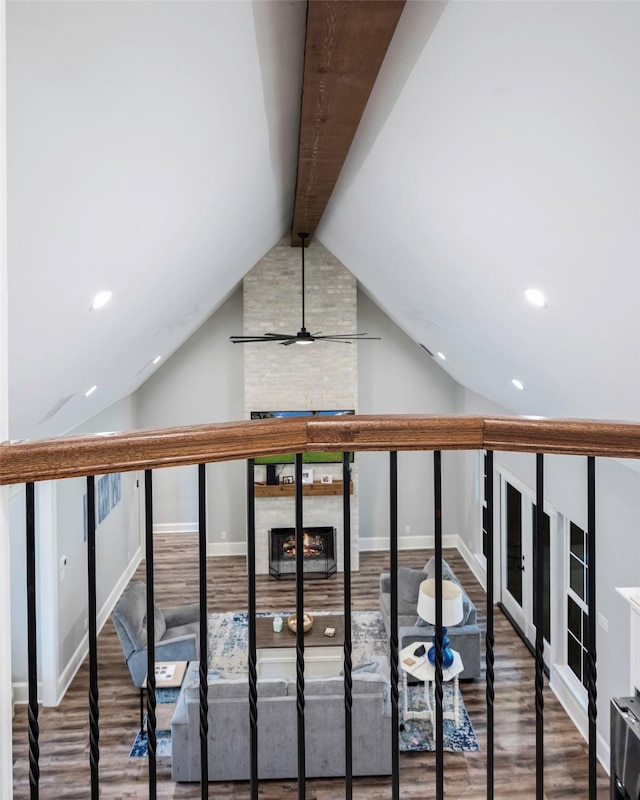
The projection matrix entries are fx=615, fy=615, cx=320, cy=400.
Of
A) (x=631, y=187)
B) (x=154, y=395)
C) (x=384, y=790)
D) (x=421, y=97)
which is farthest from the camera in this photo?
(x=154, y=395)

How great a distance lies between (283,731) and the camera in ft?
13.9

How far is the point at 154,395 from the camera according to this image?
8828mm

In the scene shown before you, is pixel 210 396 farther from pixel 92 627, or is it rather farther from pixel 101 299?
pixel 92 627

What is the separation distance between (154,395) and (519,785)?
6520 millimetres

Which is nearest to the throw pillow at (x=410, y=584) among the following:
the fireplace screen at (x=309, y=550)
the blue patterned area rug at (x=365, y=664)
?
the blue patterned area rug at (x=365, y=664)

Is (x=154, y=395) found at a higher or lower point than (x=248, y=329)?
lower

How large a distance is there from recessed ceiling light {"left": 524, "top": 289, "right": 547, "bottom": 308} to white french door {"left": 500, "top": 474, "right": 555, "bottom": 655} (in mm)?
3161

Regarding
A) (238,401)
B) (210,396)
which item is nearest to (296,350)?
(238,401)

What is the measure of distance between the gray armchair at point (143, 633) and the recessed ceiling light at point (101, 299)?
8.92 ft

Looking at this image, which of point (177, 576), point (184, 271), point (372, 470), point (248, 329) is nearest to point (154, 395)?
point (248, 329)

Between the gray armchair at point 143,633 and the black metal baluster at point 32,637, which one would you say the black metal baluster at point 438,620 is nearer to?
the black metal baluster at point 32,637

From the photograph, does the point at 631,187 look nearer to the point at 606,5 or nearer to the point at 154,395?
the point at 606,5

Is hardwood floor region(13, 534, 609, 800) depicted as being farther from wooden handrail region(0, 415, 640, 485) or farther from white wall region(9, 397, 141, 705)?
wooden handrail region(0, 415, 640, 485)

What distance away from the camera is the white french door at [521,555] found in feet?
19.7
